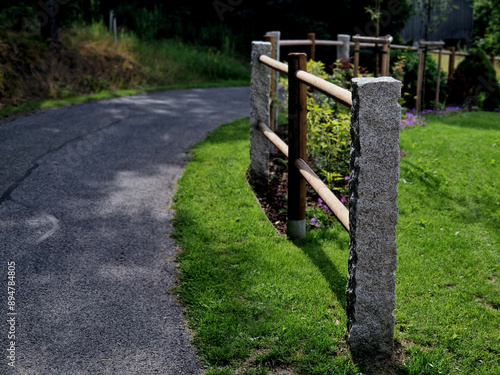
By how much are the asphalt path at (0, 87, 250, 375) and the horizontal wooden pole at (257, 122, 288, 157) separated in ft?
4.03

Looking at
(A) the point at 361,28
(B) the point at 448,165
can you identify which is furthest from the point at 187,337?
(A) the point at 361,28

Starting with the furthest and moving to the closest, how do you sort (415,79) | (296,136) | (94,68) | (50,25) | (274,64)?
(94,68), (50,25), (415,79), (274,64), (296,136)

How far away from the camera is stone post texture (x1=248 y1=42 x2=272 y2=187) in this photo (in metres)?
5.79

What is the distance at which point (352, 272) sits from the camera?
2.96 meters

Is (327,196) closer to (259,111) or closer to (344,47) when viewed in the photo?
(259,111)

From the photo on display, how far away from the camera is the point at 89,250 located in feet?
13.8

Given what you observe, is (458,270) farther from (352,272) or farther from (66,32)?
(66,32)

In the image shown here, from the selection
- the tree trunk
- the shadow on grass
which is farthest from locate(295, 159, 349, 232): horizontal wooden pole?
the tree trunk

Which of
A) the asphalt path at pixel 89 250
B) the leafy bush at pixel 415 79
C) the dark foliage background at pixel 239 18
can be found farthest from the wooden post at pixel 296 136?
the dark foliage background at pixel 239 18

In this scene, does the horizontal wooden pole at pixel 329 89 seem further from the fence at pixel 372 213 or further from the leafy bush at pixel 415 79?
the leafy bush at pixel 415 79

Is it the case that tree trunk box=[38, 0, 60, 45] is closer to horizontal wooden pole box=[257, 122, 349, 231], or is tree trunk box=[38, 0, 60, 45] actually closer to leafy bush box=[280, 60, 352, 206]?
leafy bush box=[280, 60, 352, 206]

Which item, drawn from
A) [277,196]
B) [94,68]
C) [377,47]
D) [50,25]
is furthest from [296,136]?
[50,25]

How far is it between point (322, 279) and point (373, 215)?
3.73 ft

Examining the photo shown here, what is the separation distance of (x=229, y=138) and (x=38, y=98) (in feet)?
15.4
